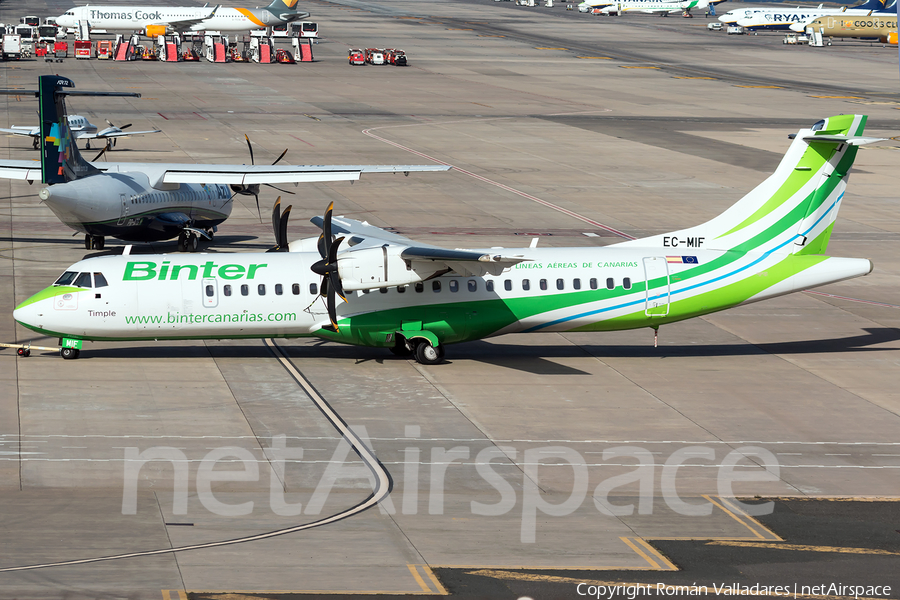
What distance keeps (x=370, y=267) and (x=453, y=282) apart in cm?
321

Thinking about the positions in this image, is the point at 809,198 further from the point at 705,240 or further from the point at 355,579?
the point at 355,579

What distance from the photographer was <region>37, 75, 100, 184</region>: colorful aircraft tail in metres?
40.8

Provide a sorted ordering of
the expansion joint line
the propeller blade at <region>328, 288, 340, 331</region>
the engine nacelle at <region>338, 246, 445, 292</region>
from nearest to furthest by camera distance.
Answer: the expansion joint line, the propeller blade at <region>328, 288, 340, 331</region>, the engine nacelle at <region>338, 246, 445, 292</region>

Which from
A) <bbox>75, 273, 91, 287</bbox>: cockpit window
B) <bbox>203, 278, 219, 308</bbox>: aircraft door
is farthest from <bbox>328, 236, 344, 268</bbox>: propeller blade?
<bbox>75, 273, 91, 287</bbox>: cockpit window

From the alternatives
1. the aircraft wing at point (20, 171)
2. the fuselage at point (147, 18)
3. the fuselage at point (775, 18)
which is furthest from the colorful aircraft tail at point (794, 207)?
the fuselage at point (775, 18)

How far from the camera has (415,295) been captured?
3312 cm

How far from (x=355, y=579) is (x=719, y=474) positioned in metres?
9.99

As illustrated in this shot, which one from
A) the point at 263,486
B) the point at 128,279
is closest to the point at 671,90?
the point at 128,279

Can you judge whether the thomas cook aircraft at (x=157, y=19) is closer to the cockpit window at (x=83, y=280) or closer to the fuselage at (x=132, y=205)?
the fuselage at (x=132, y=205)

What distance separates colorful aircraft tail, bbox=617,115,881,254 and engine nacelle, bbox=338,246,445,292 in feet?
30.0

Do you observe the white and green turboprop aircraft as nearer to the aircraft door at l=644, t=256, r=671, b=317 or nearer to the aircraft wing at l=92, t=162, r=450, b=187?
the aircraft door at l=644, t=256, r=671, b=317

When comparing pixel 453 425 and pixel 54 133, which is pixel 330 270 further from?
pixel 54 133

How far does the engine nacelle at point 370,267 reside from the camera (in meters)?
31.2

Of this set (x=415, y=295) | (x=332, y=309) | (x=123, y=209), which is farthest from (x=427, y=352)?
(x=123, y=209)
